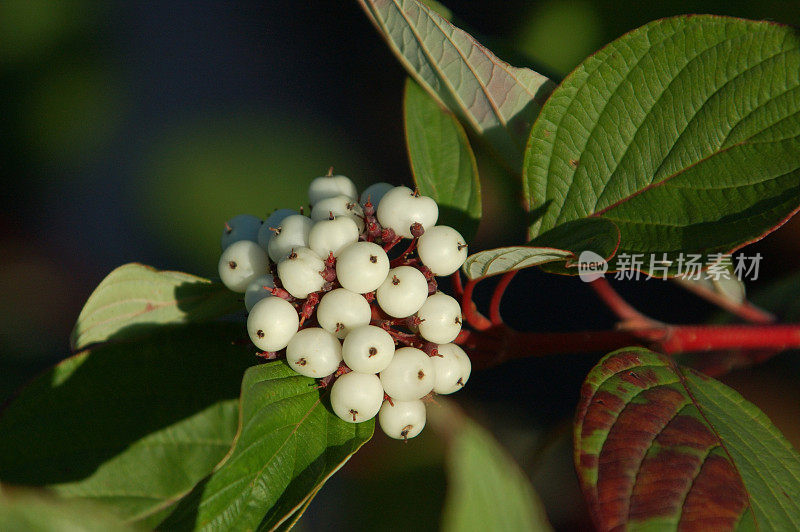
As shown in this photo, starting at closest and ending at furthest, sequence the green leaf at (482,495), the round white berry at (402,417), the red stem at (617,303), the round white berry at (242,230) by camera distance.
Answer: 1. the green leaf at (482,495)
2. the round white berry at (402,417)
3. the round white berry at (242,230)
4. the red stem at (617,303)

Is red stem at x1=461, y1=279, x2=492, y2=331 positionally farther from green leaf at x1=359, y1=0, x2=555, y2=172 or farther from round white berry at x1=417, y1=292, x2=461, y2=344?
green leaf at x1=359, y1=0, x2=555, y2=172

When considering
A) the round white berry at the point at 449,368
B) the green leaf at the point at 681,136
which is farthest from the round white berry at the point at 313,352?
the green leaf at the point at 681,136

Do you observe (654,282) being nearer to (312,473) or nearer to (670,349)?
(670,349)

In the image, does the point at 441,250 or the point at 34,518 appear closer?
the point at 34,518

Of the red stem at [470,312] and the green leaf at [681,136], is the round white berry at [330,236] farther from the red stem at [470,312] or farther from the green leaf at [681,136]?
the green leaf at [681,136]

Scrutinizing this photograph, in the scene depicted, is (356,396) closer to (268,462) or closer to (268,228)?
(268,462)

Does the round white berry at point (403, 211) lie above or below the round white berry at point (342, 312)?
above

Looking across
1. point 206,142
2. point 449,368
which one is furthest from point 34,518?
point 206,142
